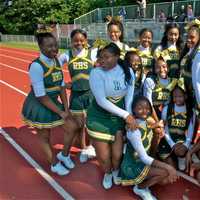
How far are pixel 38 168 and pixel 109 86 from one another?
6.46ft

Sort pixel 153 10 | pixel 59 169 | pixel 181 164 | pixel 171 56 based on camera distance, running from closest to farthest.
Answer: pixel 181 164
pixel 59 169
pixel 171 56
pixel 153 10

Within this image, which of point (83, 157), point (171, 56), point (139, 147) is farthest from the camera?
point (171, 56)

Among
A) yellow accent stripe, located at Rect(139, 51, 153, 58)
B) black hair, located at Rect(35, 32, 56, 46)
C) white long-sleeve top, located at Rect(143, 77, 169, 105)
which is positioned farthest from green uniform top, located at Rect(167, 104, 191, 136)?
black hair, located at Rect(35, 32, 56, 46)

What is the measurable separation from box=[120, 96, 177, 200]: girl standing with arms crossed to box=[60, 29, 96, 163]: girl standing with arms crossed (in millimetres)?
1264

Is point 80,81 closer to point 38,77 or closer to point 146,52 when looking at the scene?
point 38,77

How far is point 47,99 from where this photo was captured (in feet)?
17.3

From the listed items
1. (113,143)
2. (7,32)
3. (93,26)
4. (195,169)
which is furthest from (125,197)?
(7,32)

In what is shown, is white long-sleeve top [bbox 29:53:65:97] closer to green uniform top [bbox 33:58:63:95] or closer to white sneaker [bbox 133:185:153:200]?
green uniform top [bbox 33:58:63:95]

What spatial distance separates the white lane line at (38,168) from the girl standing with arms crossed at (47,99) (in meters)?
0.18

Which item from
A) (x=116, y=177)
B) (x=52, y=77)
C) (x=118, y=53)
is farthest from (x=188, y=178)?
(x=52, y=77)

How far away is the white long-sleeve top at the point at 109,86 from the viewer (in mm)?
4766

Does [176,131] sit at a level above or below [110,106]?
below

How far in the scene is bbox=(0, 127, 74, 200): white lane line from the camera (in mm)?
5082

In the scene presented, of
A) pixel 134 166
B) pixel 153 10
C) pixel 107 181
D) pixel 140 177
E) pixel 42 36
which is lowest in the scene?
pixel 107 181
